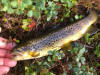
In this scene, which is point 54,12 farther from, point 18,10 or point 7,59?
point 7,59

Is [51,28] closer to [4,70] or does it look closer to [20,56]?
[20,56]

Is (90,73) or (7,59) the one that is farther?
(7,59)

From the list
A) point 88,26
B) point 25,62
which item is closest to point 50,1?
point 88,26

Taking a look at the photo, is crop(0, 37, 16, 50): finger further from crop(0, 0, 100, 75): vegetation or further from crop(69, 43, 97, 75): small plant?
crop(69, 43, 97, 75): small plant

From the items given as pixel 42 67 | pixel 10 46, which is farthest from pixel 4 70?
pixel 42 67

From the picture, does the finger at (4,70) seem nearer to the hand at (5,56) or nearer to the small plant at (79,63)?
the hand at (5,56)

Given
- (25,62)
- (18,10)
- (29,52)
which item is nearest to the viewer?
(18,10)

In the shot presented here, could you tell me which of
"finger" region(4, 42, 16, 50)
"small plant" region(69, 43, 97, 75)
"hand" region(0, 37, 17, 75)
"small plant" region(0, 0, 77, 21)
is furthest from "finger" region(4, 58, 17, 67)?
"small plant" region(69, 43, 97, 75)
